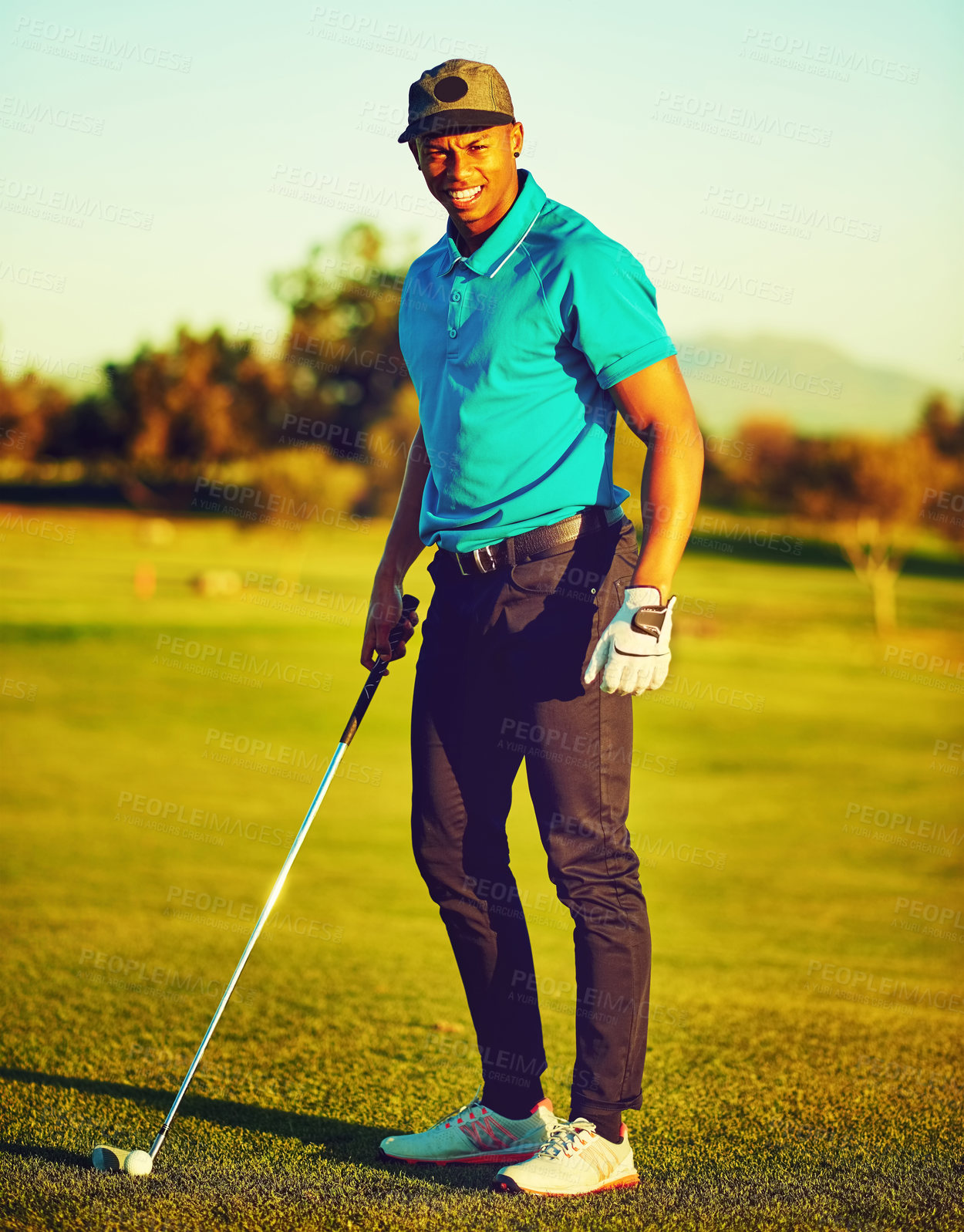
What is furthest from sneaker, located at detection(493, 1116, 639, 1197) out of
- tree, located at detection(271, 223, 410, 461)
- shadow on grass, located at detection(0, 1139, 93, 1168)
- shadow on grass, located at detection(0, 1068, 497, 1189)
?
tree, located at detection(271, 223, 410, 461)

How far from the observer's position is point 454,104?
2408 mm

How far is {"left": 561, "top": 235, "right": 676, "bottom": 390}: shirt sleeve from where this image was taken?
92.7 inches

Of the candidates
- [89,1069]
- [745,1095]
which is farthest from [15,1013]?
[745,1095]

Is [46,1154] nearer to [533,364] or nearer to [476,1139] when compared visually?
[476,1139]

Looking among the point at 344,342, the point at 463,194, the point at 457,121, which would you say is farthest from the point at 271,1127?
the point at 344,342

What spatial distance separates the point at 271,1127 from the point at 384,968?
204cm

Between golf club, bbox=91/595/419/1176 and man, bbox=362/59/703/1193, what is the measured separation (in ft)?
0.86

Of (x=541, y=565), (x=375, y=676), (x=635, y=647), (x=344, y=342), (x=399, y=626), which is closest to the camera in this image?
(x=635, y=647)

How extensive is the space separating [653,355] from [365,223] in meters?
33.7

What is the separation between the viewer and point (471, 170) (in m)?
2.47

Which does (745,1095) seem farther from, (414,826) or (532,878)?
(532,878)

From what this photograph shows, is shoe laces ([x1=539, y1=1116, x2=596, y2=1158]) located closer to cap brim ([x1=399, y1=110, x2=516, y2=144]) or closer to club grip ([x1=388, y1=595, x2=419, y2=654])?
club grip ([x1=388, y1=595, x2=419, y2=654])

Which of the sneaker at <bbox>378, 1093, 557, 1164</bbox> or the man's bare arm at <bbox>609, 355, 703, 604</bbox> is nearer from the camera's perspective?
the man's bare arm at <bbox>609, 355, 703, 604</bbox>

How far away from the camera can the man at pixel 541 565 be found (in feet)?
7.80
